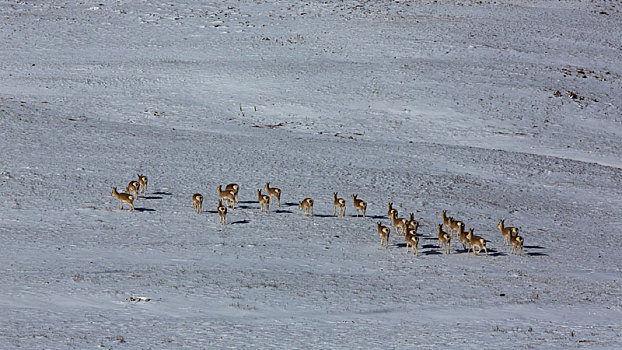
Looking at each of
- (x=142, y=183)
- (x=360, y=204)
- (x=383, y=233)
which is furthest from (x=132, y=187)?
(x=383, y=233)

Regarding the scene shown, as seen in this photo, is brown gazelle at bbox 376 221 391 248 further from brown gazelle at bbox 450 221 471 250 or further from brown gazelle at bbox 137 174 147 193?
brown gazelle at bbox 137 174 147 193

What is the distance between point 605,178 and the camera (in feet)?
109

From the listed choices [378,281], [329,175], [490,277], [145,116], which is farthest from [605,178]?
[145,116]

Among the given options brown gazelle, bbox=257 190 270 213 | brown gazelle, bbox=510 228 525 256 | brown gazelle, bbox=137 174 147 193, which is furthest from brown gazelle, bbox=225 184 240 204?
brown gazelle, bbox=510 228 525 256

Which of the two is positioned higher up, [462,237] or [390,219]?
[390,219]

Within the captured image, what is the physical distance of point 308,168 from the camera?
106 ft

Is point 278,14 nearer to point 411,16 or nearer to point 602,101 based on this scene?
point 411,16

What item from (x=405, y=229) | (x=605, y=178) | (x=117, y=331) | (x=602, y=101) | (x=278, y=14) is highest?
(x=278, y=14)

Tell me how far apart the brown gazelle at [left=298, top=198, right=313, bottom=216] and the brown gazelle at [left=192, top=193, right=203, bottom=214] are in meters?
3.11

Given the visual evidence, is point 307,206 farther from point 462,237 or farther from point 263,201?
point 462,237

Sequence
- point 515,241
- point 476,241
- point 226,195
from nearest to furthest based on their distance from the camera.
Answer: point 476,241, point 515,241, point 226,195

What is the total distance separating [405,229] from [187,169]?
10.6m

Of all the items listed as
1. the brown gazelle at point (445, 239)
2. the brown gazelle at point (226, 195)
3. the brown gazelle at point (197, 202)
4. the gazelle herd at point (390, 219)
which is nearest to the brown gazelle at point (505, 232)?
the gazelle herd at point (390, 219)

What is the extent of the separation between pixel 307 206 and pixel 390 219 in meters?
2.57
